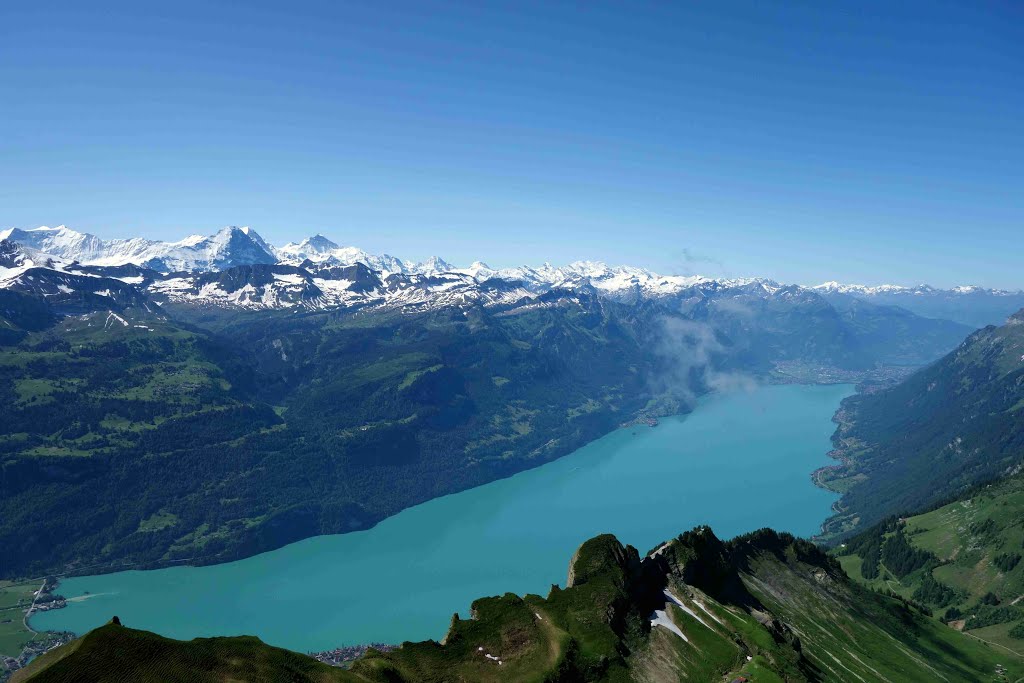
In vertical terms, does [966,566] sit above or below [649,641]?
below

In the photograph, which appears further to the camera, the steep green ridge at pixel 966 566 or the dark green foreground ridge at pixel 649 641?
the steep green ridge at pixel 966 566

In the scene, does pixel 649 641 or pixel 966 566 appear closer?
pixel 649 641

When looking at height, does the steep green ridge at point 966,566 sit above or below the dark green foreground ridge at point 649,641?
below

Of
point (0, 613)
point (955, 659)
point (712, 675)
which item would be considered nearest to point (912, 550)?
point (955, 659)

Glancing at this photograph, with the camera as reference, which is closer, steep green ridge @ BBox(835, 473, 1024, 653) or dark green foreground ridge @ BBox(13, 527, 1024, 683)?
dark green foreground ridge @ BBox(13, 527, 1024, 683)

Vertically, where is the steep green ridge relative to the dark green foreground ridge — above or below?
below
